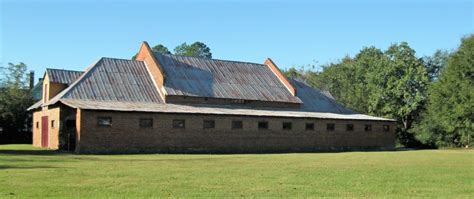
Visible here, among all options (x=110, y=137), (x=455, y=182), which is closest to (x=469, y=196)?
(x=455, y=182)

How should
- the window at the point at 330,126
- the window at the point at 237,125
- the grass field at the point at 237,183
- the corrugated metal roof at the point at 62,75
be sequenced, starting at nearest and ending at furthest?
1. the grass field at the point at 237,183
2. the window at the point at 237,125
3. the corrugated metal roof at the point at 62,75
4. the window at the point at 330,126

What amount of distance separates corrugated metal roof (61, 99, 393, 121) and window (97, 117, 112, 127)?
Answer: 662mm

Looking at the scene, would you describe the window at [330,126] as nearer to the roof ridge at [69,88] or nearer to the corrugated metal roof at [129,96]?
the corrugated metal roof at [129,96]

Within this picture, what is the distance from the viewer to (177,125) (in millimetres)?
40000

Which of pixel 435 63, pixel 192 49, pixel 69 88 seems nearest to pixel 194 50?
pixel 192 49

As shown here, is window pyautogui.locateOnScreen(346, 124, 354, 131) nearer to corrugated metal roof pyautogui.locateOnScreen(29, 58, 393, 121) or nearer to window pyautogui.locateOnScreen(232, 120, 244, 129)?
corrugated metal roof pyautogui.locateOnScreen(29, 58, 393, 121)

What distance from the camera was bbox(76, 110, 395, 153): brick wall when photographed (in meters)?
36.5

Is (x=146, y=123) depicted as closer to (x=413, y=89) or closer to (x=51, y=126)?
(x=51, y=126)

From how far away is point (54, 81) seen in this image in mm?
45500

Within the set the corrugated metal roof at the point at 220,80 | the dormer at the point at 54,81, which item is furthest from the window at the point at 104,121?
the dormer at the point at 54,81

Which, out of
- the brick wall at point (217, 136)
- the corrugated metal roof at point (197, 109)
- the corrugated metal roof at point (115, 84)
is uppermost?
the corrugated metal roof at point (115, 84)

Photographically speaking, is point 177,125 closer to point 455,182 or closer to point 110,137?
point 110,137

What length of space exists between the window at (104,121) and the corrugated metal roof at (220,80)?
731 centimetres

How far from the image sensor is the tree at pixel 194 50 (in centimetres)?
11294
